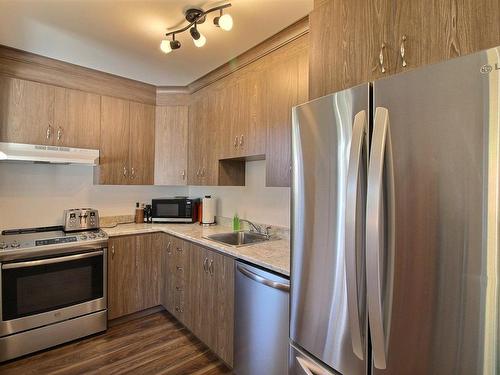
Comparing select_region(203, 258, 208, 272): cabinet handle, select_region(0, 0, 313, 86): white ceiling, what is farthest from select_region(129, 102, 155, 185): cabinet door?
select_region(203, 258, 208, 272): cabinet handle

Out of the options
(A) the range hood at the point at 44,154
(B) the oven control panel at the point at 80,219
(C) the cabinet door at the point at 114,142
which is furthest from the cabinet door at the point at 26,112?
(B) the oven control panel at the point at 80,219

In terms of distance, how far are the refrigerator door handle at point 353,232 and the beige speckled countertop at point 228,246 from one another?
546 millimetres

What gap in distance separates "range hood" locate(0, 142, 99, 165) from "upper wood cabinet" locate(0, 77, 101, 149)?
0.14m

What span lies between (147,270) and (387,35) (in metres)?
2.72

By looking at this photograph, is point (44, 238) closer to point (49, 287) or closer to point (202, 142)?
point (49, 287)

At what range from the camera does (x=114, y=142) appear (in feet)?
9.36

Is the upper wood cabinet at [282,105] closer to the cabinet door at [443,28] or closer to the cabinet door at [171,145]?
Result: the cabinet door at [443,28]

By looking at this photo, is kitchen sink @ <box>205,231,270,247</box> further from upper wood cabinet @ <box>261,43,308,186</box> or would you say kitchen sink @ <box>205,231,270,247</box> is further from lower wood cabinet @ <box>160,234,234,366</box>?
upper wood cabinet @ <box>261,43,308,186</box>

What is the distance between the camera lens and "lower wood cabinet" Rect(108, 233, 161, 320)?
2.56 meters

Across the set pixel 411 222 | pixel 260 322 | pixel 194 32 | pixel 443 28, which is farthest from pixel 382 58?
pixel 260 322

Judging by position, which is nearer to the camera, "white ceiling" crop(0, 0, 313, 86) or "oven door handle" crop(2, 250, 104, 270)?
"white ceiling" crop(0, 0, 313, 86)

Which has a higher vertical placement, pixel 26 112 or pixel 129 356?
pixel 26 112

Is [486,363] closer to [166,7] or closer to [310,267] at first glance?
[310,267]

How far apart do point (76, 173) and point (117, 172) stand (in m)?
0.42
